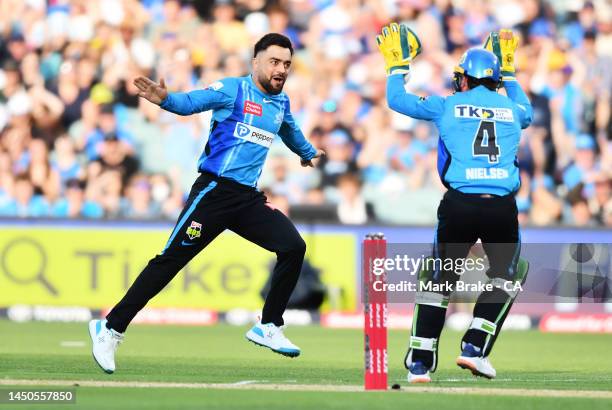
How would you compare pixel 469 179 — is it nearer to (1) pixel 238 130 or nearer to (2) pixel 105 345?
(1) pixel 238 130

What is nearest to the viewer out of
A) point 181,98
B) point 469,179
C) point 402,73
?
point 469,179

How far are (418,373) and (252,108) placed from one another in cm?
253

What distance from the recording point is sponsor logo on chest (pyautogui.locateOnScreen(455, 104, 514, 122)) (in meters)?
10.3


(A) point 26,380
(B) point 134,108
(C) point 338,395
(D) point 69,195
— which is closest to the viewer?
(C) point 338,395

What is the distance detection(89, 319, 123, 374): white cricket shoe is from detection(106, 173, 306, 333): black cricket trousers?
0.06m

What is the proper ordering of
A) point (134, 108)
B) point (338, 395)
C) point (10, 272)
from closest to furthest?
point (338, 395) → point (10, 272) → point (134, 108)

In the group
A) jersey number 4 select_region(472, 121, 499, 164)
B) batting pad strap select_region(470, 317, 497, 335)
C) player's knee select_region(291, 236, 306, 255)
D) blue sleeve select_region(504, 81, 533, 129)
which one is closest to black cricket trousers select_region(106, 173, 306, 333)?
player's knee select_region(291, 236, 306, 255)

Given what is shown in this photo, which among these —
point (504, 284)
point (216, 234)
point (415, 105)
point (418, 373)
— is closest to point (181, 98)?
point (216, 234)

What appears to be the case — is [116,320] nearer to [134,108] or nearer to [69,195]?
[69,195]

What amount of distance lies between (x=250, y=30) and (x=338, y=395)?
42.1 ft

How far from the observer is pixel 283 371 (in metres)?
11.6

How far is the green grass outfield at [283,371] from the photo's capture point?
9.02 meters

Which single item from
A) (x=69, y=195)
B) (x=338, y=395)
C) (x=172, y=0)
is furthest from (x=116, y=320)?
(x=172, y=0)

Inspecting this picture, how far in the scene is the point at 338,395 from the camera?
927cm
